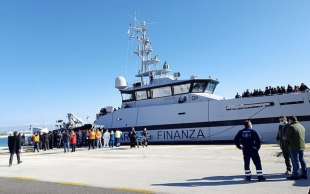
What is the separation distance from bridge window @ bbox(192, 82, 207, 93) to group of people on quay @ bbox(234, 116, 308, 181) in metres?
19.6

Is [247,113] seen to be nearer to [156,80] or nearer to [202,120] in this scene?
[202,120]

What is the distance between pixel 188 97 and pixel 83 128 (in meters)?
10.1

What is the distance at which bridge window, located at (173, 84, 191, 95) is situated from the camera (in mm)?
30672

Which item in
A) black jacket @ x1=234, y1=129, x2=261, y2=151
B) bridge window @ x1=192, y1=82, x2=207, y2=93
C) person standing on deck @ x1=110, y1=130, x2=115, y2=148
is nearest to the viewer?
black jacket @ x1=234, y1=129, x2=261, y2=151

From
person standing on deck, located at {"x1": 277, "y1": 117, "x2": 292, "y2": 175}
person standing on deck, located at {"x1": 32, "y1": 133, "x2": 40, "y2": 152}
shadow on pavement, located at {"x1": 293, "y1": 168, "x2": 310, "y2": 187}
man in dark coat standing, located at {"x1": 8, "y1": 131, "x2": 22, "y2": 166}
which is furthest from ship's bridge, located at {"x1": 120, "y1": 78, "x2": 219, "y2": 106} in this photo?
shadow on pavement, located at {"x1": 293, "y1": 168, "x2": 310, "y2": 187}

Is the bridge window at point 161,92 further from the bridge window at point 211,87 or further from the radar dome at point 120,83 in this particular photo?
the radar dome at point 120,83

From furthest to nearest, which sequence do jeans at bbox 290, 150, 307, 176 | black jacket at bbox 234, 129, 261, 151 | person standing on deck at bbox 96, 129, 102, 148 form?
person standing on deck at bbox 96, 129, 102, 148 → black jacket at bbox 234, 129, 261, 151 → jeans at bbox 290, 150, 307, 176

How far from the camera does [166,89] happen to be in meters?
31.6

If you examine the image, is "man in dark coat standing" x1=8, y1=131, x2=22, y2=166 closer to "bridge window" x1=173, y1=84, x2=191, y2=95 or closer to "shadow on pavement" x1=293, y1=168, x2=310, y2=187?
"shadow on pavement" x1=293, y1=168, x2=310, y2=187

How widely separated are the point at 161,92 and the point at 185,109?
3187 mm

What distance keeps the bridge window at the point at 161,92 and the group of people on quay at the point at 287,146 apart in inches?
820

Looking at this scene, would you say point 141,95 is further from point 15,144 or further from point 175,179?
point 175,179

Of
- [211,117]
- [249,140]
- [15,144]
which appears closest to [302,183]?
[249,140]

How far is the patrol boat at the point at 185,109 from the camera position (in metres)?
26.1
